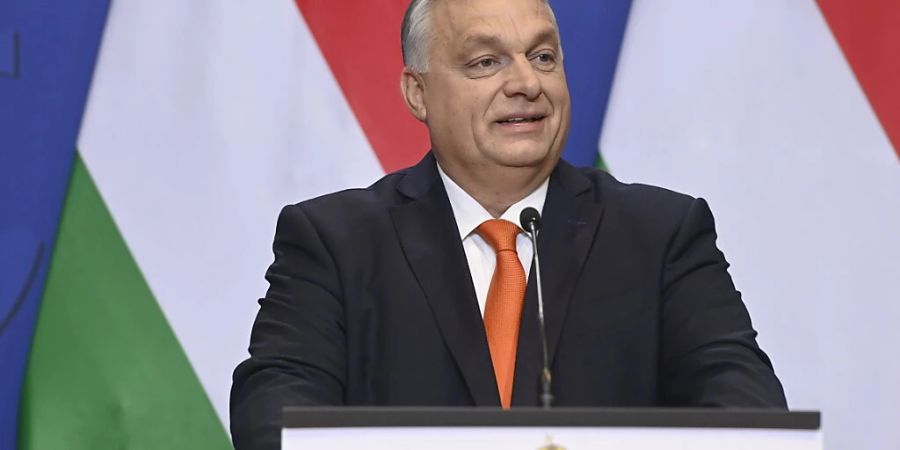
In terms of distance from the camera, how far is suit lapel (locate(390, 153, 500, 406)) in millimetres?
1935

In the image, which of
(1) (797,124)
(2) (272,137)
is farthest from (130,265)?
(1) (797,124)

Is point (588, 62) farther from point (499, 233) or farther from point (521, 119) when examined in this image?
point (499, 233)

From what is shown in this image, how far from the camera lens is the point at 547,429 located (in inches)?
50.2

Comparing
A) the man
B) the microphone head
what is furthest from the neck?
the microphone head

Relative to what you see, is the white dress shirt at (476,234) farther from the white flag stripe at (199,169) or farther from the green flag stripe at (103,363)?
the green flag stripe at (103,363)

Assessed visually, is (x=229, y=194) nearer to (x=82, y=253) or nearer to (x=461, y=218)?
(x=82, y=253)

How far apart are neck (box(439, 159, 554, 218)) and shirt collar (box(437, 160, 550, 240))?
1 cm

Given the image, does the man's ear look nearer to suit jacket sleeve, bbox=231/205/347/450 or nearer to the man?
the man

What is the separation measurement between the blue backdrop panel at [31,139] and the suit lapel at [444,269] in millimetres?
938

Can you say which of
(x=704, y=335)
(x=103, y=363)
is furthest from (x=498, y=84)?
(x=103, y=363)

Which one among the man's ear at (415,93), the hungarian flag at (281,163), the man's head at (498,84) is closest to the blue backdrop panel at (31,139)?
the hungarian flag at (281,163)

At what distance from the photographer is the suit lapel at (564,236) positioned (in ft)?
6.57

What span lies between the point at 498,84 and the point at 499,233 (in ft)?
0.87

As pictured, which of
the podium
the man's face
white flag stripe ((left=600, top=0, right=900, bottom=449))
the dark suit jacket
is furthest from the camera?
white flag stripe ((left=600, top=0, right=900, bottom=449))
